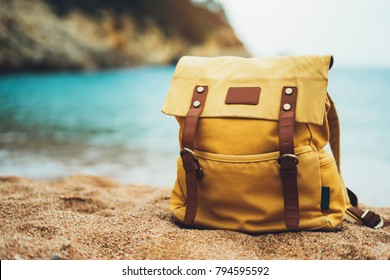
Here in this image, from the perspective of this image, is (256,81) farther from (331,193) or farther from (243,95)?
(331,193)

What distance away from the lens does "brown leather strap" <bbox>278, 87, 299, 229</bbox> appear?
1.59 metres

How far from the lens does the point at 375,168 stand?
4.44 m

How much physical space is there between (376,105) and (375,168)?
693 centimetres

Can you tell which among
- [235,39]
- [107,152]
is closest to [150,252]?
[107,152]

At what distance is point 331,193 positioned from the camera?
1.71 meters

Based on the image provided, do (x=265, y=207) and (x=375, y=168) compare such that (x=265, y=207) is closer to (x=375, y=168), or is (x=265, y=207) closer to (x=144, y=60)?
(x=375, y=168)

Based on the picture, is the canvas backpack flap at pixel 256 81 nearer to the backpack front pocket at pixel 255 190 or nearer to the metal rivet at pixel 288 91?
the metal rivet at pixel 288 91

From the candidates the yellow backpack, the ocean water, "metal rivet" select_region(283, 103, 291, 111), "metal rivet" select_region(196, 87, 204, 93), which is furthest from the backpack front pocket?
the ocean water

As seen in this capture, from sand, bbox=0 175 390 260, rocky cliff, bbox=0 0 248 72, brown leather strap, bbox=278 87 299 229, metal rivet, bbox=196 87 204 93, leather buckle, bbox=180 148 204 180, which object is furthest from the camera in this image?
rocky cliff, bbox=0 0 248 72

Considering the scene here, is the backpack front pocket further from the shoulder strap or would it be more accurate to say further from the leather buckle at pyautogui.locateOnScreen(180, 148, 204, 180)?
the shoulder strap

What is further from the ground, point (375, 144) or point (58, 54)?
point (58, 54)

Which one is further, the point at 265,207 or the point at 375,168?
the point at 375,168

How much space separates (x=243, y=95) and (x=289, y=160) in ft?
1.22
